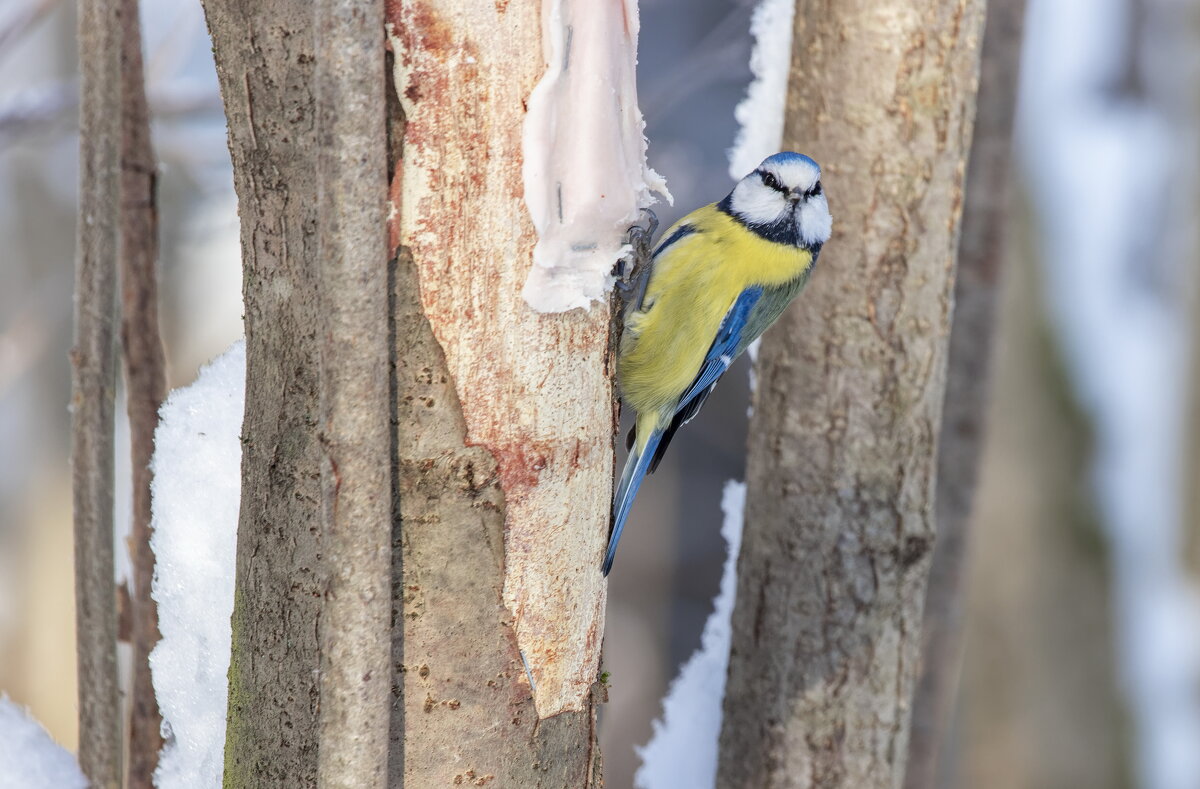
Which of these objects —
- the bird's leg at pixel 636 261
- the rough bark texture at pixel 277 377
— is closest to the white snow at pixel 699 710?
the bird's leg at pixel 636 261

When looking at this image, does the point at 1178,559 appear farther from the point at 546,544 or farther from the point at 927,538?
the point at 546,544

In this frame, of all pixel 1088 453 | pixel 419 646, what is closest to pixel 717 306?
pixel 419 646

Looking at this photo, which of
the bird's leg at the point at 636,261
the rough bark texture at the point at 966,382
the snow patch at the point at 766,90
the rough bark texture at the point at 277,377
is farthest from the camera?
the rough bark texture at the point at 966,382

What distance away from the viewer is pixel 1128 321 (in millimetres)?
6512

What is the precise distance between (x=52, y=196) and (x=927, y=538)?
6.64 metres

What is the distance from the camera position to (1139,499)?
628 centimetres

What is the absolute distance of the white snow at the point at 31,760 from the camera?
1611mm

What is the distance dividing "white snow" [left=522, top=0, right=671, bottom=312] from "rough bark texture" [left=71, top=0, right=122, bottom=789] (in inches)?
33.8

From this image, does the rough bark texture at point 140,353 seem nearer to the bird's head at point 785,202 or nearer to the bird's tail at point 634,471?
the bird's tail at point 634,471

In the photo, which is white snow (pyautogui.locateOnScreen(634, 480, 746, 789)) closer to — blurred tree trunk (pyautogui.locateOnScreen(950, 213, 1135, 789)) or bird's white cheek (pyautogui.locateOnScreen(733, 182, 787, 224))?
bird's white cheek (pyautogui.locateOnScreen(733, 182, 787, 224))

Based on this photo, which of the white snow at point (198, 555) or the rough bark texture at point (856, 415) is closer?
the white snow at point (198, 555)

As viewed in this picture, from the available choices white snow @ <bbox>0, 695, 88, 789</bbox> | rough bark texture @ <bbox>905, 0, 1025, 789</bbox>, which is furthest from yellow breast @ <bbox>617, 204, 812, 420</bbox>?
white snow @ <bbox>0, 695, 88, 789</bbox>

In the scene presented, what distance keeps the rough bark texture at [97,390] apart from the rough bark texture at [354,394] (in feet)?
2.78

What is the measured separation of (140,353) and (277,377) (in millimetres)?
894
